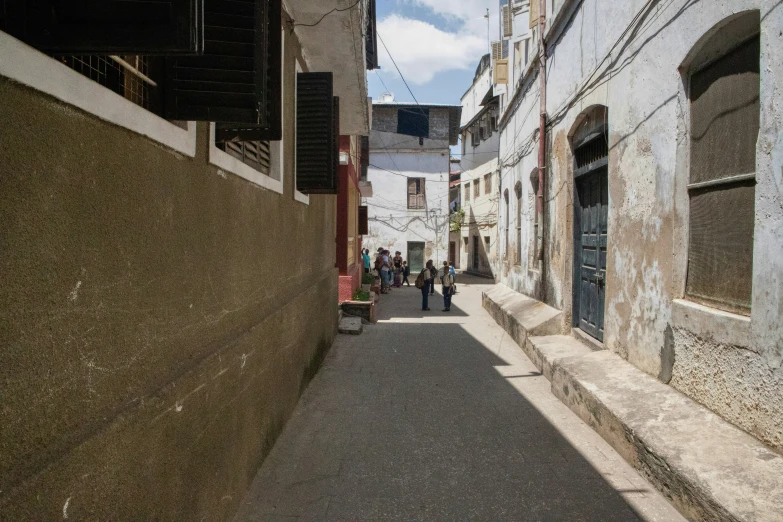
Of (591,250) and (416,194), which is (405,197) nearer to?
(416,194)

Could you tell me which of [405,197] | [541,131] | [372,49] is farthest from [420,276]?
[405,197]

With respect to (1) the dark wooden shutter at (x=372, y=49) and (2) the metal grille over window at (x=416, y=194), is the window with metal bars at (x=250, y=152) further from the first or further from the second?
(2) the metal grille over window at (x=416, y=194)

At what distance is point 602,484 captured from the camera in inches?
156

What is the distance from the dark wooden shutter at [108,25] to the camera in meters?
1.76

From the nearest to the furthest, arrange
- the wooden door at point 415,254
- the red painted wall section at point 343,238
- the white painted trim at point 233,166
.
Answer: the white painted trim at point 233,166 → the red painted wall section at point 343,238 → the wooden door at point 415,254

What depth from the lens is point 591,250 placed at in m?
7.52

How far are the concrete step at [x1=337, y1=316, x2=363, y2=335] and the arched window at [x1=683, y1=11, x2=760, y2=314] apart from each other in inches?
258

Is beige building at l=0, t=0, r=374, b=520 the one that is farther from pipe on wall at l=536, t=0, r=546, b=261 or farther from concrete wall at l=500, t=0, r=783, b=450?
pipe on wall at l=536, t=0, r=546, b=261

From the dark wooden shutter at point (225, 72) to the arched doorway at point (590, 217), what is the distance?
493cm

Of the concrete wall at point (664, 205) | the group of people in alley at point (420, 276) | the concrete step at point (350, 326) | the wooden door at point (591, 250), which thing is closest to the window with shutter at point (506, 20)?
the concrete wall at point (664, 205)

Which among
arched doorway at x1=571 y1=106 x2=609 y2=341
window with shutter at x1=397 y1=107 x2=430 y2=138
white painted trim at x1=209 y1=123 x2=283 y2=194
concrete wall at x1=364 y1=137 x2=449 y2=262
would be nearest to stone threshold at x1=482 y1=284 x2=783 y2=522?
arched doorway at x1=571 y1=106 x2=609 y2=341

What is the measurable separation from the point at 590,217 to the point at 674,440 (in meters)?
4.28

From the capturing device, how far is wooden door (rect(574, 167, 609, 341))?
705 cm

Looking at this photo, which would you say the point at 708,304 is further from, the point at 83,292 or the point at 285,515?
the point at 83,292
